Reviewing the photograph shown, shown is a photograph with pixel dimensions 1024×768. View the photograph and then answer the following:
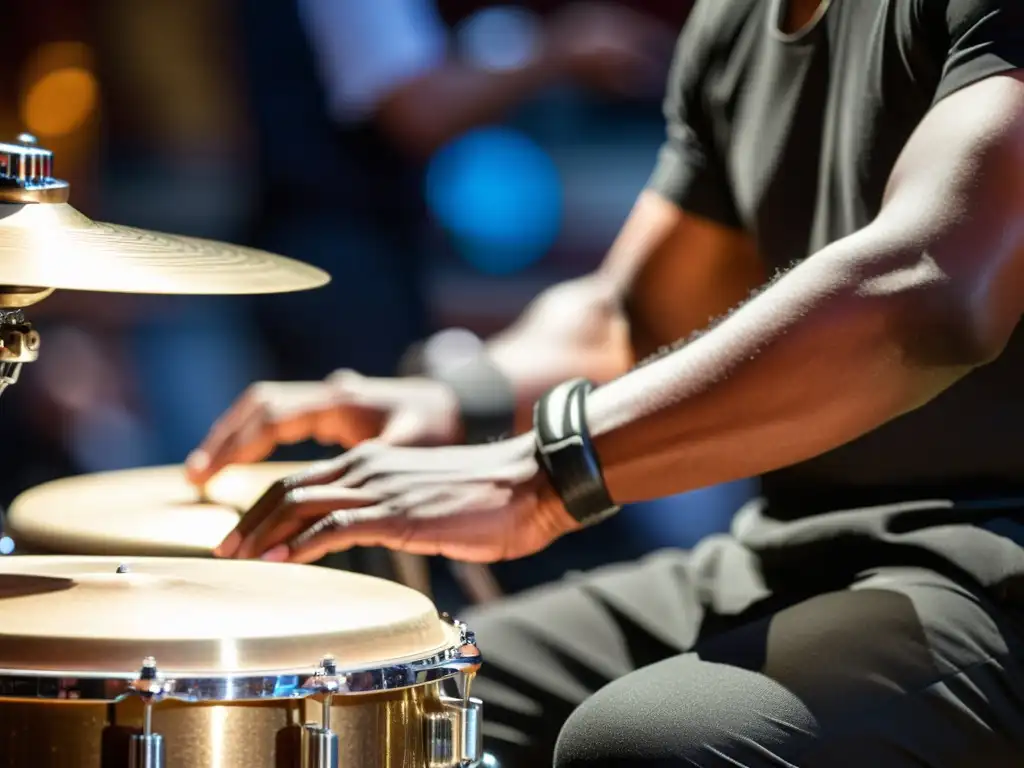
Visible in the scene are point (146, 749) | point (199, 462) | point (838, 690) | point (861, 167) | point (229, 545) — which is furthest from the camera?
point (199, 462)

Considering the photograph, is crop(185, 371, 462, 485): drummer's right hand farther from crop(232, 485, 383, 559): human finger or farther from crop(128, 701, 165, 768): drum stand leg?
crop(128, 701, 165, 768): drum stand leg

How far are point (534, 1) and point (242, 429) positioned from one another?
2215 mm

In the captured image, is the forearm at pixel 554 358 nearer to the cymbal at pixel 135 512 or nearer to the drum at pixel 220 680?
the cymbal at pixel 135 512

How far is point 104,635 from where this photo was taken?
90cm

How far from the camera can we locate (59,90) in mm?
3129

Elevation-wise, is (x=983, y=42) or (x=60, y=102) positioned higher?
(x=60, y=102)

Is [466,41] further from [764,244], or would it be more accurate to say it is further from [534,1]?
[764,244]

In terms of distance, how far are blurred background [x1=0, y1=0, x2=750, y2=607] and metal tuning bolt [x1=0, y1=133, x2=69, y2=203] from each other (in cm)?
169

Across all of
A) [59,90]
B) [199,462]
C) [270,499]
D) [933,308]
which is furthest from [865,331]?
[59,90]

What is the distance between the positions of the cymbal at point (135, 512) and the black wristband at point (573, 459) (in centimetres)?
31

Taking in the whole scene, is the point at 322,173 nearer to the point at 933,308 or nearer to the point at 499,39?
the point at 499,39

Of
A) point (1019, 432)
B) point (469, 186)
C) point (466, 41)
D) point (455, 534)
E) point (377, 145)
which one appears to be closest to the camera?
point (455, 534)

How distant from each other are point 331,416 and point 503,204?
81.6 inches

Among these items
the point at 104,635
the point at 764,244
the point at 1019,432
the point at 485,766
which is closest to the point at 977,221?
the point at 1019,432
